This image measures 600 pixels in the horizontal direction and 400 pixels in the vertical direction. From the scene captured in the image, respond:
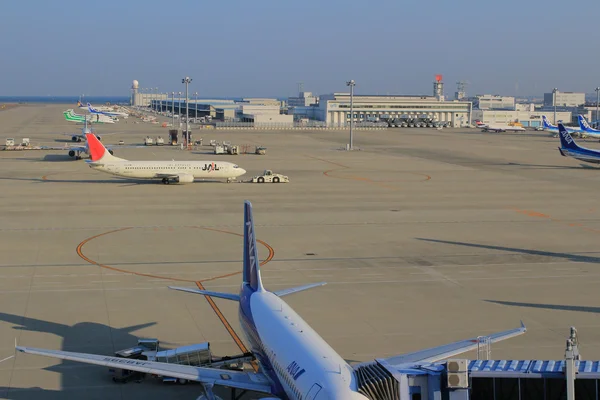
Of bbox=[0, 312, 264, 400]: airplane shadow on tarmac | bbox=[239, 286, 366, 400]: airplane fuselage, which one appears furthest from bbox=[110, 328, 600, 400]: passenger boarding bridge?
bbox=[0, 312, 264, 400]: airplane shadow on tarmac

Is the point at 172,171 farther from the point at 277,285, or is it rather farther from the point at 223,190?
the point at 277,285

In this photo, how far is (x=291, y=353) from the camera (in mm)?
19953

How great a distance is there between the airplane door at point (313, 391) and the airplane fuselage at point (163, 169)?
202 ft

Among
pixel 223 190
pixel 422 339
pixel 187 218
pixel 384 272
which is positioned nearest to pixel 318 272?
pixel 384 272

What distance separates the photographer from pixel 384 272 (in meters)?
40.6

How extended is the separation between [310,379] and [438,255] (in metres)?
28.3

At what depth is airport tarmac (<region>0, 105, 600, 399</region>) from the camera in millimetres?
29062

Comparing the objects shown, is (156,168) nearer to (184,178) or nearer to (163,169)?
(163,169)

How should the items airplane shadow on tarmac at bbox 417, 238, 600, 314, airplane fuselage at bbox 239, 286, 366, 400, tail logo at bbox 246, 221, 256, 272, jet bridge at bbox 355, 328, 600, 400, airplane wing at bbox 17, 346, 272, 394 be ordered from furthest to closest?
airplane shadow on tarmac at bbox 417, 238, 600, 314, tail logo at bbox 246, 221, 256, 272, airplane wing at bbox 17, 346, 272, 394, airplane fuselage at bbox 239, 286, 366, 400, jet bridge at bbox 355, 328, 600, 400

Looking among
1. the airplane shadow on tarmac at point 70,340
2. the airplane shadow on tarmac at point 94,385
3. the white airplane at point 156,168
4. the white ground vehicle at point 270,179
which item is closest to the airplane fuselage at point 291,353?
the airplane shadow on tarmac at point 94,385

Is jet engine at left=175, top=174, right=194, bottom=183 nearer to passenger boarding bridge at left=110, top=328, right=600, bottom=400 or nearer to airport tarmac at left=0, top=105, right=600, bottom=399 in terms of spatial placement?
airport tarmac at left=0, top=105, right=600, bottom=399

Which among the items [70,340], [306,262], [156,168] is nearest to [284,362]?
[70,340]

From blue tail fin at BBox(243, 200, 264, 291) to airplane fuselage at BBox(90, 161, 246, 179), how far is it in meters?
52.0

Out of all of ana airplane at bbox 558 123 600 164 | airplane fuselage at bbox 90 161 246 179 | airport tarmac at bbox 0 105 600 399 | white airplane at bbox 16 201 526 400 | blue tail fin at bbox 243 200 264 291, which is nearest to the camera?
white airplane at bbox 16 201 526 400
